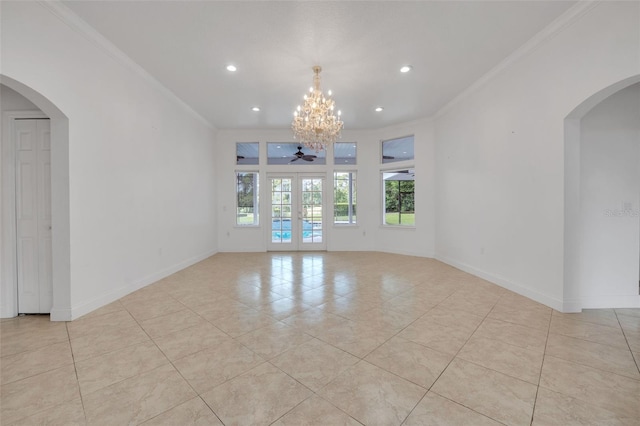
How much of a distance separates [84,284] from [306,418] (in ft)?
9.59

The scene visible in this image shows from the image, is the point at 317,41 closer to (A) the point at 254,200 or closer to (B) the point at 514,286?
(B) the point at 514,286

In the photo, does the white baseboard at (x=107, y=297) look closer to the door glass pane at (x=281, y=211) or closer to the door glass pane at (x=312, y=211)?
the door glass pane at (x=281, y=211)

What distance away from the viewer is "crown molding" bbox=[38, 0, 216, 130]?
241 centimetres

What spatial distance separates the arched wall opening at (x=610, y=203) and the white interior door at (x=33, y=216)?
595 centimetres

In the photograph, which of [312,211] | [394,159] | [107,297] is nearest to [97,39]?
[107,297]

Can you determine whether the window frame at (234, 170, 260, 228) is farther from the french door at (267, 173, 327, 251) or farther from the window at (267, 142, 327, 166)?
the window at (267, 142, 327, 166)

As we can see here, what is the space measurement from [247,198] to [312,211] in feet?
5.77

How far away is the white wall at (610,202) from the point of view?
9.27 feet

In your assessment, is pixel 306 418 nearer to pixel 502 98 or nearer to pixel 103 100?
pixel 103 100

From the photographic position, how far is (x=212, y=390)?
1.59 meters

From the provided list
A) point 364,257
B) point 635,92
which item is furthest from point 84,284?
point 635,92

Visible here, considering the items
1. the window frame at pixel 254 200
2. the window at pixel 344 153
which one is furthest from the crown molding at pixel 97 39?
the window at pixel 344 153

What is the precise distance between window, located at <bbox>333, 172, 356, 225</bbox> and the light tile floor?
351cm

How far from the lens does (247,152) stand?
260 inches
